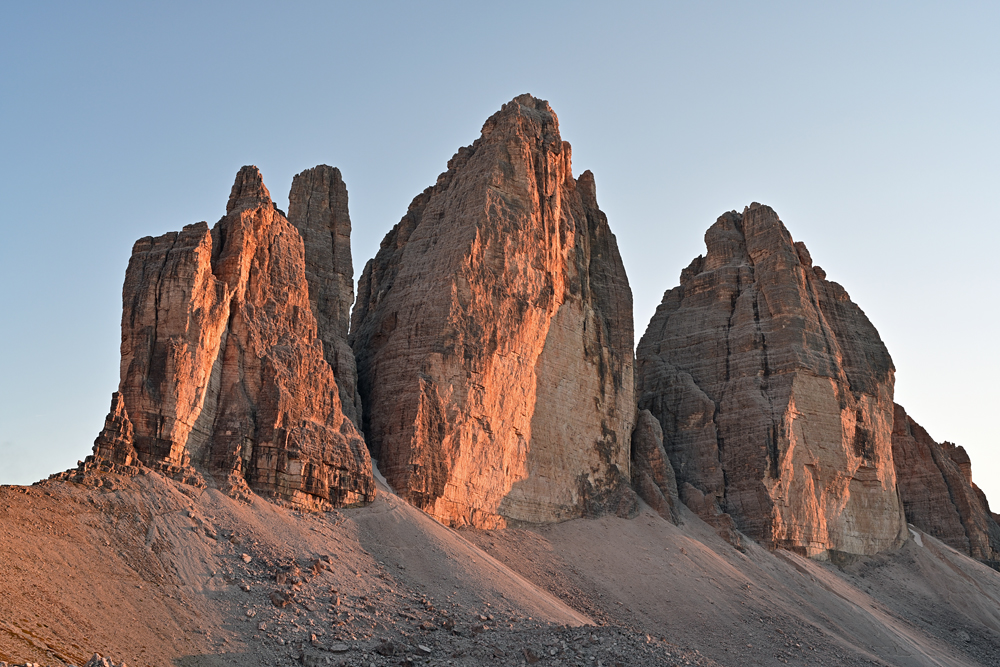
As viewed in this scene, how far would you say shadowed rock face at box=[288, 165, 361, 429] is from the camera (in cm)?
4653

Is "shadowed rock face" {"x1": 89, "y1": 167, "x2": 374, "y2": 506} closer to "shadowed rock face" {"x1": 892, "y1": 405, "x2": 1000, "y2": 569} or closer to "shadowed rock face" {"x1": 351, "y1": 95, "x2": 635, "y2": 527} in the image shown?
"shadowed rock face" {"x1": 351, "y1": 95, "x2": 635, "y2": 527}

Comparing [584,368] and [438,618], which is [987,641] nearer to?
[584,368]

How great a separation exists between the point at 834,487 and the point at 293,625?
41.9 meters

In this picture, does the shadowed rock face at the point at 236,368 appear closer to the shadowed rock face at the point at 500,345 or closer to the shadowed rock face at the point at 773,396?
the shadowed rock face at the point at 500,345

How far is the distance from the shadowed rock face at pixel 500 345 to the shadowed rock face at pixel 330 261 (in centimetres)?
200

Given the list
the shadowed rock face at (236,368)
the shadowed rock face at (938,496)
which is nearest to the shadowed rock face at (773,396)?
the shadowed rock face at (938,496)

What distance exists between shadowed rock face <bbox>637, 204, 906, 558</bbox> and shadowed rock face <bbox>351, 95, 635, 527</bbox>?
7780 millimetres

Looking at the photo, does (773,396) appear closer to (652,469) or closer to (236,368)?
(652,469)

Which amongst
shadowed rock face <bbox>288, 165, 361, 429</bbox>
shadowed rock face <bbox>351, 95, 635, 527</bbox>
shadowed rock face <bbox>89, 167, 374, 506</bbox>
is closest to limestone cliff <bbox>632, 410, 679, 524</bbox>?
shadowed rock face <bbox>351, 95, 635, 527</bbox>

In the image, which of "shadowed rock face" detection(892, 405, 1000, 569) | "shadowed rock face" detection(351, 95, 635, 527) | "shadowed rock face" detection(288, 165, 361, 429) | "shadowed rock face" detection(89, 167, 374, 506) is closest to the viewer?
"shadowed rock face" detection(89, 167, 374, 506)

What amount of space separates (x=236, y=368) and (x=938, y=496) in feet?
181

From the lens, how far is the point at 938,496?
74.6 m

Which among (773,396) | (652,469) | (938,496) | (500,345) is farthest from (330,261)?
(938,496)

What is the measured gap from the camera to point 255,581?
31.6 m
